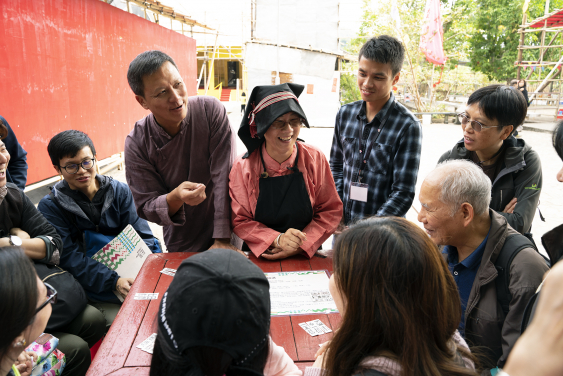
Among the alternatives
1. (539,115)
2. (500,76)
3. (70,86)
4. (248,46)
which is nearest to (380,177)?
(70,86)

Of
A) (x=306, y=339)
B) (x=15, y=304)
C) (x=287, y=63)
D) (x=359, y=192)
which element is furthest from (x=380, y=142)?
(x=287, y=63)

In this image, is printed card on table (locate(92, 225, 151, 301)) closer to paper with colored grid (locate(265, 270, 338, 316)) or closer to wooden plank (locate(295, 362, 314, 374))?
paper with colored grid (locate(265, 270, 338, 316))

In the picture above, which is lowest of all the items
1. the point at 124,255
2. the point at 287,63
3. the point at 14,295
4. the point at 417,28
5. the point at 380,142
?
the point at 124,255

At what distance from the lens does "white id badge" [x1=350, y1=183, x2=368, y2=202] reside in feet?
8.27

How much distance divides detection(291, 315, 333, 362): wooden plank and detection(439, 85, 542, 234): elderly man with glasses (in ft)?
4.15

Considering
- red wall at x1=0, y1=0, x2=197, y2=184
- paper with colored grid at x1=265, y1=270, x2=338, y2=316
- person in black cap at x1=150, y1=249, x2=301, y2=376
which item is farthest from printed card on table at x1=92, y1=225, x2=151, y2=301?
red wall at x1=0, y1=0, x2=197, y2=184

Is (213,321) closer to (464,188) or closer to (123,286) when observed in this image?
(464,188)

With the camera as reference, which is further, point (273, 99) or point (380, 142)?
point (380, 142)

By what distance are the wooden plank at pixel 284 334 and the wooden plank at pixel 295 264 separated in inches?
17.6

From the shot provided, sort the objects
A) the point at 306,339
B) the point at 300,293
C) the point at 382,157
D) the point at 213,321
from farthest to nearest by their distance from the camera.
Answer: the point at 382,157
the point at 300,293
the point at 306,339
the point at 213,321

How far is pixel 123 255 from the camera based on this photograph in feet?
8.15

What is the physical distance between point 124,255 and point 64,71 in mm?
4642

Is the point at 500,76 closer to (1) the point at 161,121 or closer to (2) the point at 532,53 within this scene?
(2) the point at 532,53

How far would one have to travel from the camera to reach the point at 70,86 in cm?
608
